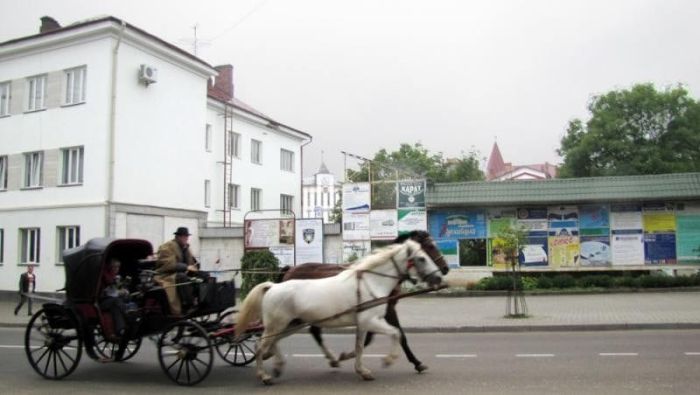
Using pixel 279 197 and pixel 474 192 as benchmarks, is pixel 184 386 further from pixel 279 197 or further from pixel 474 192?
pixel 279 197

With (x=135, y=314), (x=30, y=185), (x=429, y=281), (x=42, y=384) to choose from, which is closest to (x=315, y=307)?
(x=429, y=281)

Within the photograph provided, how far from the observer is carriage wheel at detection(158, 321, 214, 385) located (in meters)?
8.60

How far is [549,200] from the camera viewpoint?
77.9 ft

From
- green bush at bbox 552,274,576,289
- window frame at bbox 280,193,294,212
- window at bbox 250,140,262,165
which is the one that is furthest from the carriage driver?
window frame at bbox 280,193,294,212

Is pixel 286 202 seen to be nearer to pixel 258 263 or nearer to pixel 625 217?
pixel 258 263

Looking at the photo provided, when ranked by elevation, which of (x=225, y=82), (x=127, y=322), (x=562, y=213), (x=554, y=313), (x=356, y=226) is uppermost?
(x=225, y=82)

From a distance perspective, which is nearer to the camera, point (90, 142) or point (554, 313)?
point (554, 313)

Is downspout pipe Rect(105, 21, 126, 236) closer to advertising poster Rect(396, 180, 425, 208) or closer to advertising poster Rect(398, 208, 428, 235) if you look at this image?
advertising poster Rect(396, 180, 425, 208)

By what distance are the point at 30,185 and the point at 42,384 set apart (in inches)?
829

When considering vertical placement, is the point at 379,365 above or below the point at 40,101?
below

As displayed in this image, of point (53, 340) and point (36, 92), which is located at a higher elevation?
point (36, 92)

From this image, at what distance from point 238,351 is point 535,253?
16.2 m

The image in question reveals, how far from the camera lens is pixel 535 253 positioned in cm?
2422

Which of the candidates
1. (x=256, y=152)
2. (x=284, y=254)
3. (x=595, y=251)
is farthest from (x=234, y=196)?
(x=595, y=251)
